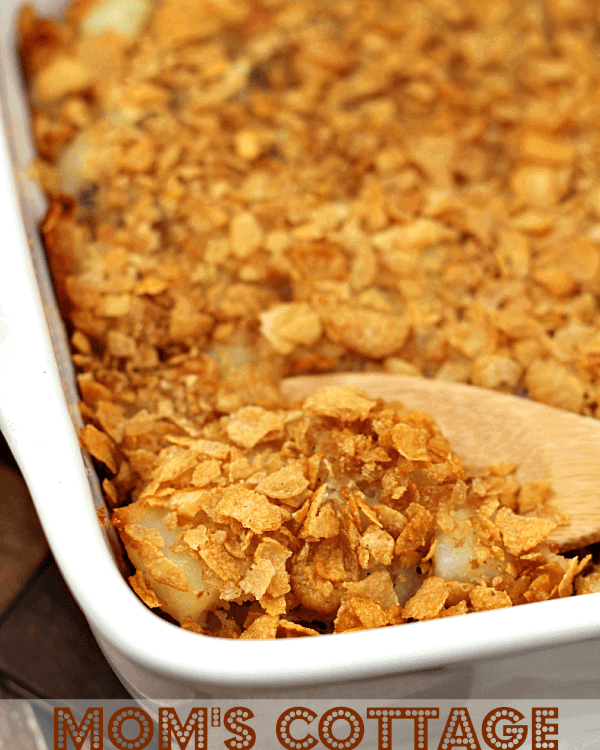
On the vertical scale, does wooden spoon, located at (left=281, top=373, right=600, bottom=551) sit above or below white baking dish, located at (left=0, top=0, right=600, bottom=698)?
below

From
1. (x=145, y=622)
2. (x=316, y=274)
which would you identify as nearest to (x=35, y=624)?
(x=145, y=622)

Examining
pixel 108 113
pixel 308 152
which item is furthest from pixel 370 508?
pixel 108 113

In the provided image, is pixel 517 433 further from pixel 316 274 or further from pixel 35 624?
pixel 35 624

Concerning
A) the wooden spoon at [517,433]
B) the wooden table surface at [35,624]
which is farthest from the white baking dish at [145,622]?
the wooden spoon at [517,433]

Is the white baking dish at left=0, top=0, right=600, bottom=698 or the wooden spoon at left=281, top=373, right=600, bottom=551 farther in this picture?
the wooden spoon at left=281, top=373, right=600, bottom=551

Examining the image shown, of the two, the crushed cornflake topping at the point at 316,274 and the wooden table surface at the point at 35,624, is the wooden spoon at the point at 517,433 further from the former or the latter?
the wooden table surface at the point at 35,624

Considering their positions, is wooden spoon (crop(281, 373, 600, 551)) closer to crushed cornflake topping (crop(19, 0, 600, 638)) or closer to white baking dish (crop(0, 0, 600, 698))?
crushed cornflake topping (crop(19, 0, 600, 638))

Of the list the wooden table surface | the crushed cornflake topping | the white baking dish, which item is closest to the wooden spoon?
the crushed cornflake topping
